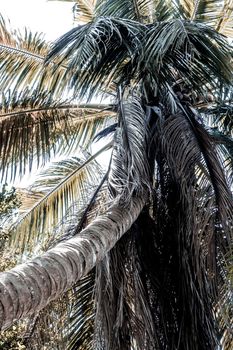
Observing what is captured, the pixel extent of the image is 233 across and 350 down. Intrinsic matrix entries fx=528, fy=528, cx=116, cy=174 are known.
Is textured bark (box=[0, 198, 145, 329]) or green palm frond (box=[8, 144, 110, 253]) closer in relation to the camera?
textured bark (box=[0, 198, 145, 329])

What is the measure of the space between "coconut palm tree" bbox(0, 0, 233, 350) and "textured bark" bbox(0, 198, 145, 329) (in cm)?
1

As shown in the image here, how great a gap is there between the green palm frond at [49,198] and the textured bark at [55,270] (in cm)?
245

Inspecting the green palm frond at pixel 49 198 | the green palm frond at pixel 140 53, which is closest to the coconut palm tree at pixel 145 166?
the green palm frond at pixel 140 53

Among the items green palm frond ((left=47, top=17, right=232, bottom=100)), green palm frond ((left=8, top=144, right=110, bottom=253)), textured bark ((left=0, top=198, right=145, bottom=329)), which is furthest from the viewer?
green palm frond ((left=8, top=144, right=110, bottom=253))

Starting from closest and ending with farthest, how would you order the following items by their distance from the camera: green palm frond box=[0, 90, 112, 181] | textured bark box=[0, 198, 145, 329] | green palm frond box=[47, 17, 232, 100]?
textured bark box=[0, 198, 145, 329] < green palm frond box=[47, 17, 232, 100] < green palm frond box=[0, 90, 112, 181]

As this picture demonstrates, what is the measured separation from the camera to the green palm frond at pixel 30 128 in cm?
431

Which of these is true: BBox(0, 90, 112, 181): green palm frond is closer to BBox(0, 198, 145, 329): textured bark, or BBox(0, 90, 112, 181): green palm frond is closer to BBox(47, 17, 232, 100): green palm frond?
BBox(47, 17, 232, 100): green palm frond

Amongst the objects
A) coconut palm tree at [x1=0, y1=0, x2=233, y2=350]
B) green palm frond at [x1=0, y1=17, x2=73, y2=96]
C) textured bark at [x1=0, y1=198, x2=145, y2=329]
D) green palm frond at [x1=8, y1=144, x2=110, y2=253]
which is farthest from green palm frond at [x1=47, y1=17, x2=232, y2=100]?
green palm frond at [x1=8, y1=144, x2=110, y2=253]

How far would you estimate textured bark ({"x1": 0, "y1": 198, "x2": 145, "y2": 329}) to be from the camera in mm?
1896

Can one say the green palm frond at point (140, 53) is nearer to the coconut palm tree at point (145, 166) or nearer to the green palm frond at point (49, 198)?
the coconut palm tree at point (145, 166)

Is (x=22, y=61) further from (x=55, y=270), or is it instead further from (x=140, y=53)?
(x=55, y=270)

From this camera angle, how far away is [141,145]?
3684 millimetres

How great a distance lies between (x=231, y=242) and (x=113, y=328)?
98 cm

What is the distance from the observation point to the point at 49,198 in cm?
580
